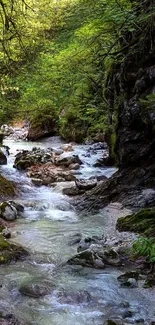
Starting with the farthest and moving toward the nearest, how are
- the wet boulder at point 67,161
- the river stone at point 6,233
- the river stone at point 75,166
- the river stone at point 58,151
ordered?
the river stone at point 58,151
the wet boulder at point 67,161
the river stone at point 75,166
the river stone at point 6,233

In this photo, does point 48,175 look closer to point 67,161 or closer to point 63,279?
point 67,161

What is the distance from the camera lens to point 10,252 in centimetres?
518

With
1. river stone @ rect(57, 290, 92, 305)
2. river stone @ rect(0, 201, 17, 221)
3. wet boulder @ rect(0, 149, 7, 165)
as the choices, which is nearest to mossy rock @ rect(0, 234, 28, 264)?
river stone @ rect(57, 290, 92, 305)

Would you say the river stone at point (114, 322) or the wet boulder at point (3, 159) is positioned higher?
the river stone at point (114, 322)

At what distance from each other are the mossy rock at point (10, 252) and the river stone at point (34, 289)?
2.59ft

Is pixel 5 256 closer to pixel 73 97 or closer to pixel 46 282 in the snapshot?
pixel 46 282

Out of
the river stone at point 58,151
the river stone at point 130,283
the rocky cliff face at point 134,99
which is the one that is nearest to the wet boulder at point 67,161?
the river stone at point 58,151

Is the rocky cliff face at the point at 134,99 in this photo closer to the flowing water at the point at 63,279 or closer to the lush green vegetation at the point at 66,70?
the lush green vegetation at the point at 66,70

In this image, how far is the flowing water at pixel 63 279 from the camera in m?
3.64

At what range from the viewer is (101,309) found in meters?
3.76

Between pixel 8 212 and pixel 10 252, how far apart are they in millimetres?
2343

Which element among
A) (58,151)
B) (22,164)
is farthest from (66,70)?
(58,151)

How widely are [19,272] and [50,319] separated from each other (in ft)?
4.13

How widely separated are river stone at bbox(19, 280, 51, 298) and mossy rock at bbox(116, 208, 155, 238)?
6.84ft
